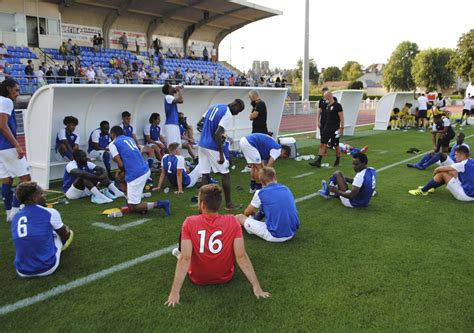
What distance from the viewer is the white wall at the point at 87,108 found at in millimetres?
7898

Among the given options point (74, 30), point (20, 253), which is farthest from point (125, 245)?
point (74, 30)

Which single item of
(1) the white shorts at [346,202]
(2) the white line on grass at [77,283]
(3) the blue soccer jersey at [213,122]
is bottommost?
(2) the white line on grass at [77,283]

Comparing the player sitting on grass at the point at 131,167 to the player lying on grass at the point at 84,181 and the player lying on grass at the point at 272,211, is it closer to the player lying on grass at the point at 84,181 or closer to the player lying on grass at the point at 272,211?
the player lying on grass at the point at 84,181

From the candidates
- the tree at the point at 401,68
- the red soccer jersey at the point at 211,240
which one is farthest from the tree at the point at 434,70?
the red soccer jersey at the point at 211,240

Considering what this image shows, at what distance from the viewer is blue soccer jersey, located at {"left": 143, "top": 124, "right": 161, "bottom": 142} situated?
33.3ft

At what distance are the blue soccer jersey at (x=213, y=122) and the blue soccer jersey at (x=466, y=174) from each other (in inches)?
156

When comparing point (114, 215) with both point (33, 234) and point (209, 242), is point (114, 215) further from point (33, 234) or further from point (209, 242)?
point (209, 242)

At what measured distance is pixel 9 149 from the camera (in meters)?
5.74

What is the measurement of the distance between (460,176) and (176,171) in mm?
5187

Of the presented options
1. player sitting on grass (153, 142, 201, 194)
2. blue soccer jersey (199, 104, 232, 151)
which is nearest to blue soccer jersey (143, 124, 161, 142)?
player sitting on grass (153, 142, 201, 194)

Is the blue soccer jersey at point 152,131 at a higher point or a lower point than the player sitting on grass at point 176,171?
higher

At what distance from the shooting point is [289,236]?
4934 mm

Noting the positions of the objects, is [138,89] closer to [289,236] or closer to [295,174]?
[295,174]

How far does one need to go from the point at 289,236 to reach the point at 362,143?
1107cm
